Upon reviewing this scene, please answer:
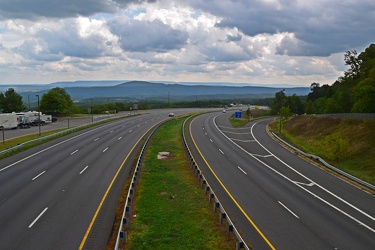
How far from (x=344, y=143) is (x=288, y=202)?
21.4m

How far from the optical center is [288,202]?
2730cm

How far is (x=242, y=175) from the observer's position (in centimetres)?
3634

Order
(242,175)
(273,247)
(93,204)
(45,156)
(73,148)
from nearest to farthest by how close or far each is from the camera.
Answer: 1. (273,247)
2. (93,204)
3. (242,175)
4. (45,156)
5. (73,148)

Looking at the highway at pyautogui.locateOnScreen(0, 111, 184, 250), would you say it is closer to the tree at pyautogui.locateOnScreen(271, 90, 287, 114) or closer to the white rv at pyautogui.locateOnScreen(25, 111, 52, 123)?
the white rv at pyautogui.locateOnScreen(25, 111, 52, 123)

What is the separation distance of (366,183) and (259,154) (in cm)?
1789

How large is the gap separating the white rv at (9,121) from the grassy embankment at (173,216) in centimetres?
5479

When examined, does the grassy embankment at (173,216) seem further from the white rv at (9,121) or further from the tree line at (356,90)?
the white rv at (9,121)

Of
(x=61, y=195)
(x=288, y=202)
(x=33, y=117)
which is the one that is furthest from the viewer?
(x=33, y=117)

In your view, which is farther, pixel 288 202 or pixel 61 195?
pixel 288 202

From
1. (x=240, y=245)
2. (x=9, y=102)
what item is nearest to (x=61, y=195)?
(x=240, y=245)

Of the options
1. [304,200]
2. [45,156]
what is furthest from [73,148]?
[304,200]

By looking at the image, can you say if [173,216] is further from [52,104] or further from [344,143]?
[52,104]

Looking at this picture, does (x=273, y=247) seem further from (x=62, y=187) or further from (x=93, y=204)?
(x=62, y=187)

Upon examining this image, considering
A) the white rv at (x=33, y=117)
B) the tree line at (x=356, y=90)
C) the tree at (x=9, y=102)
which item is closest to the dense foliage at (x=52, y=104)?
the tree at (x=9, y=102)
